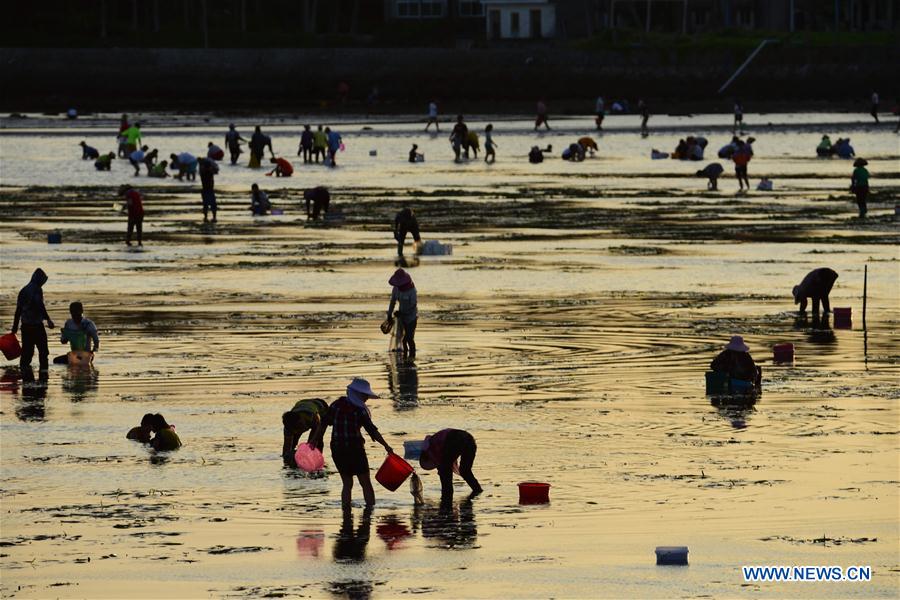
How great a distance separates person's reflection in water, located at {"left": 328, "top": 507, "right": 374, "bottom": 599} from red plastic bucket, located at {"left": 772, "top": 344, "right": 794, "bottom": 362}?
33.2 feet

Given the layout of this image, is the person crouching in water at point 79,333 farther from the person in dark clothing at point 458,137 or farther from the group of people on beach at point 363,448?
the person in dark clothing at point 458,137

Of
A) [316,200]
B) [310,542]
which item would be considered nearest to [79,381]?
[310,542]

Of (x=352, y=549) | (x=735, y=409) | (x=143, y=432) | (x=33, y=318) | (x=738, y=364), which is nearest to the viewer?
(x=352, y=549)

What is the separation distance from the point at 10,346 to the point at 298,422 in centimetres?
840

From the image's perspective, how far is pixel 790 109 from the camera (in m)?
116

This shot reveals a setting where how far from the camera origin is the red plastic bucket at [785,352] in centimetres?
2608

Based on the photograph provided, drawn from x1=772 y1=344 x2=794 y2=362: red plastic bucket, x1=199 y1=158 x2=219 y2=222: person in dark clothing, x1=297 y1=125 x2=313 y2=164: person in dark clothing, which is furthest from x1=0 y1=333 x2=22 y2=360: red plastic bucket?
x1=297 y1=125 x2=313 y2=164: person in dark clothing

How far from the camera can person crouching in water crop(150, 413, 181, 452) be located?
66.4 ft

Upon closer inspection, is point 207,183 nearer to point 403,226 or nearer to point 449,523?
point 403,226

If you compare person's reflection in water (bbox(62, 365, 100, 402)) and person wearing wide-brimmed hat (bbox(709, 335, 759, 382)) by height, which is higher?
person wearing wide-brimmed hat (bbox(709, 335, 759, 382))

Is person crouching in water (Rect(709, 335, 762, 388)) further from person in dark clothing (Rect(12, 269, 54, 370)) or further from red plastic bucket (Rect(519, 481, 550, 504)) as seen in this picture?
person in dark clothing (Rect(12, 269, 54, 370))

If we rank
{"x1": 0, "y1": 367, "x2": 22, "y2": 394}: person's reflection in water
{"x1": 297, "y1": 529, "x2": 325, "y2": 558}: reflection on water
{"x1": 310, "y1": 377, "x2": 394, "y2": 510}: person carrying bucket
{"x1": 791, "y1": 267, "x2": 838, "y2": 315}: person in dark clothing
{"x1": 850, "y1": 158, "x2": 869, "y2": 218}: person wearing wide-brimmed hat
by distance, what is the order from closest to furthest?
{"x1": 297, "y1": 529, "x2": 325, "y2": 558}: reflection on water
{"x1": 310, "y1": 377, "x2": 394, "y2": 510}: person carrying bucket
{"x1": 0, "y1": 367, "x2": 22, "y2": 394}: person's reflection in water
{"x1": 791, "y1": 267, "x2": 838, "y2": 315}: person in dark clothing
{"x1": 850, "y1": 158, "x2": 869, "y2": 218}: person wearing wide-brimmed hat

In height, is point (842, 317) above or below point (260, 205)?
below

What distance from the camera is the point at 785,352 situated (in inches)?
1027
